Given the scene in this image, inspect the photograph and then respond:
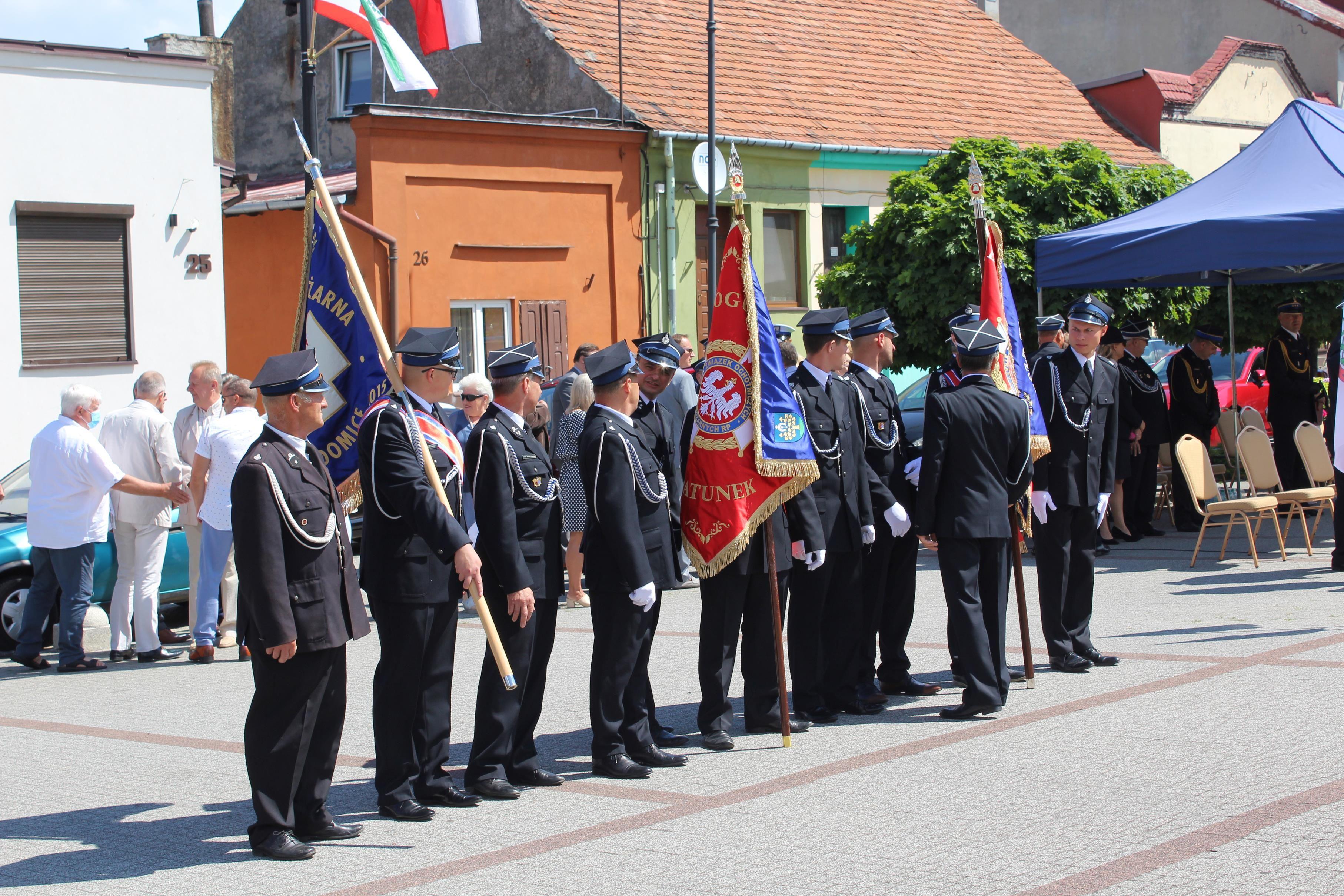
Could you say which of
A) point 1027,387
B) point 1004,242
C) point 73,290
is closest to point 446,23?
point 73,290

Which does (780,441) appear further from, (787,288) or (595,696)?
(787,288)

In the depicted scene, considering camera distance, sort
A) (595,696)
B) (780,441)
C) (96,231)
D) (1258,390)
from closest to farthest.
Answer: (595,696) → (780,441) → (96,231) → (1258,390)

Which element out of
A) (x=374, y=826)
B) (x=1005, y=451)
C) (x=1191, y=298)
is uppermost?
(x=1191, y=298)

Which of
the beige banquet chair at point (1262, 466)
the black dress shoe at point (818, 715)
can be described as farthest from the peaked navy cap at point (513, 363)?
the beige banquet chair at point (1262, 466)

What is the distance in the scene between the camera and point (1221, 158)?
32.2 m

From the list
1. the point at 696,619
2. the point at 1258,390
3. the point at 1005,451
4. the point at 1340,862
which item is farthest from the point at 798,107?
the point at 1340,862

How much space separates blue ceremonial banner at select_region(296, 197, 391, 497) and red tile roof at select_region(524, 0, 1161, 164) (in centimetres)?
1570

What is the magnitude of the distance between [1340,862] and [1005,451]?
322 cm

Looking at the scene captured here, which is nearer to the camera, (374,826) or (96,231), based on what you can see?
(374,826)

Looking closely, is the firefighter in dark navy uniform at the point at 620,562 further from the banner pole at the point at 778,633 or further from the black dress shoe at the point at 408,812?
the black dress shoe at the point at 408,812

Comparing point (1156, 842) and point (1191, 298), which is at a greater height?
point (1191, 298)

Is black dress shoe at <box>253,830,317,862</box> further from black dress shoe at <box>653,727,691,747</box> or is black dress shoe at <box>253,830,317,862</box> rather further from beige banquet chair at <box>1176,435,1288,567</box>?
beige banquet chair at <box>1176,435,1288,567</box>

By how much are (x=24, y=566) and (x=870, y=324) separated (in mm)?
6216

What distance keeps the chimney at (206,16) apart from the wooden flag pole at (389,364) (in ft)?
72.6
